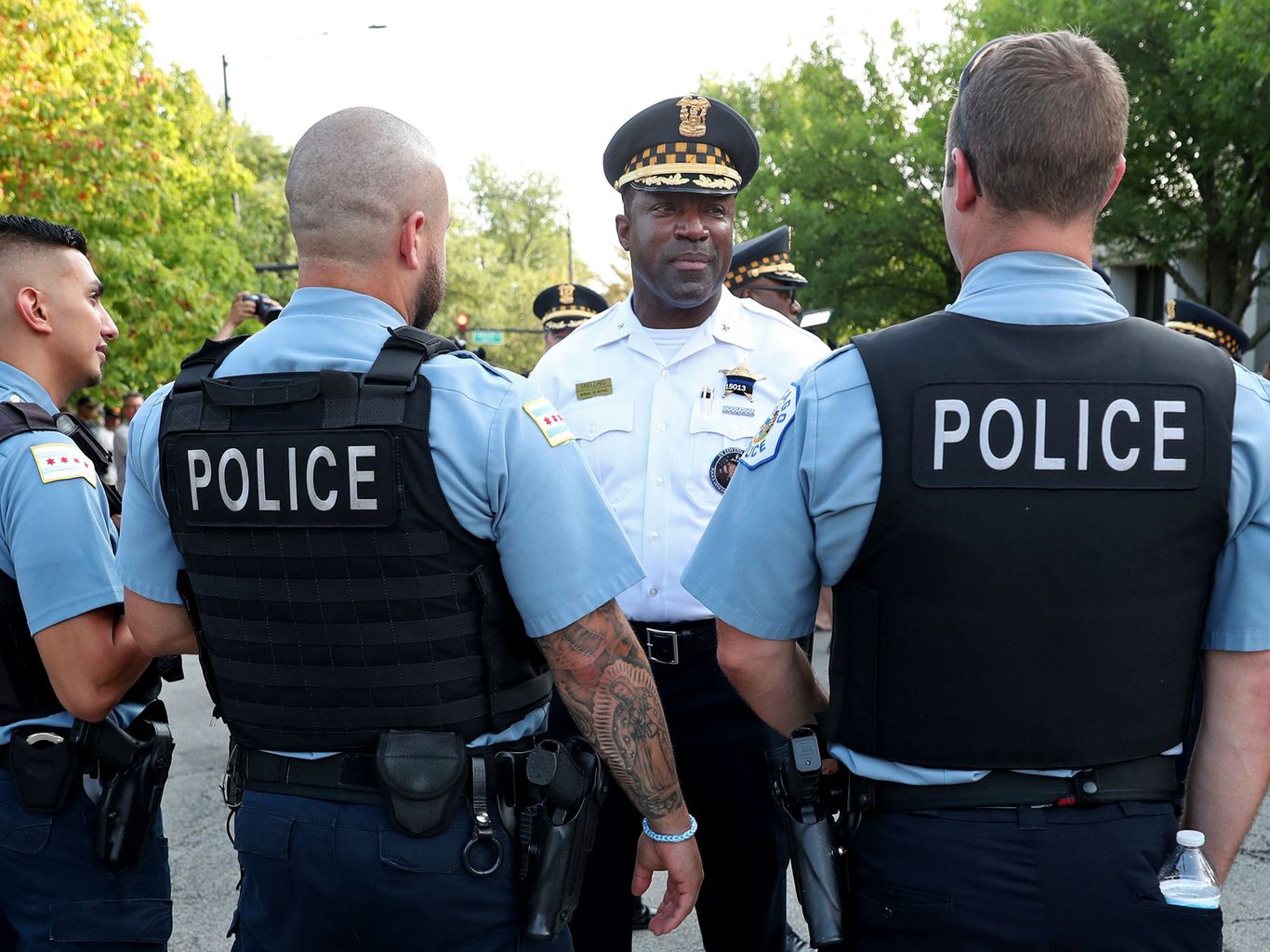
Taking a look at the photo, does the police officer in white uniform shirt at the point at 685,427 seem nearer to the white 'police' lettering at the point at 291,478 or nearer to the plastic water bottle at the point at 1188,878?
the white 'police' lettering at the point at 291,478

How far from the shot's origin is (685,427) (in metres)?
3.25

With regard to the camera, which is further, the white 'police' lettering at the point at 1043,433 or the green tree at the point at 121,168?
the green tree at the point at 121,168

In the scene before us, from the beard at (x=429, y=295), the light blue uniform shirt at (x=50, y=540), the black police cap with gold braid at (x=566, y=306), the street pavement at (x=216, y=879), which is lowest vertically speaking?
the street pavement at (x=216, y=879)

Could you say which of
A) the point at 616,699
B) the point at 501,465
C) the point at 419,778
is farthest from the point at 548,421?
the point at 419,778

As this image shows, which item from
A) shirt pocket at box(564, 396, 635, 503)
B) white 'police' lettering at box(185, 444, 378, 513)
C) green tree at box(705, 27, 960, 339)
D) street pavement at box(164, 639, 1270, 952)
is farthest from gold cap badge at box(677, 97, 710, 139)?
green tree at box(705, 27, 960, 339)

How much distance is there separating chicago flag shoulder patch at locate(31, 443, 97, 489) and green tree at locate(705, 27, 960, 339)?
19.4 metres

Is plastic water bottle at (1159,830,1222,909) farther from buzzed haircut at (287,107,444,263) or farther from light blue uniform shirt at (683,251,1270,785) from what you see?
buzzed haircut at (287,107,444,263)

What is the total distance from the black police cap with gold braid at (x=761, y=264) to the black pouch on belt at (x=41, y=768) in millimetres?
5431

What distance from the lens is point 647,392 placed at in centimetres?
330

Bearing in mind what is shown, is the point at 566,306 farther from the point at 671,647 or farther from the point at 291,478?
the point at 291,478

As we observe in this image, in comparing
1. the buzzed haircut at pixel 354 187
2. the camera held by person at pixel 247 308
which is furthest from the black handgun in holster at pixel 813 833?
the camera held by person at pixel 247 308

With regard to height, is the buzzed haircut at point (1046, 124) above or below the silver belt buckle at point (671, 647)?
above

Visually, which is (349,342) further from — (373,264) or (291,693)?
(291,693)

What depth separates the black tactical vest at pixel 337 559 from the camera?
1.92 m
